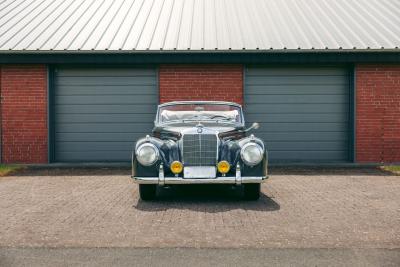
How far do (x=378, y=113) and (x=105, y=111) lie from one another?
6842mm

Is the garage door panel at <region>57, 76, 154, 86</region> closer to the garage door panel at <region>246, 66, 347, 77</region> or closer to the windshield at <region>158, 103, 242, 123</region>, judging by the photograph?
the garage door panel at <region>246, 66, 347, 77</region>

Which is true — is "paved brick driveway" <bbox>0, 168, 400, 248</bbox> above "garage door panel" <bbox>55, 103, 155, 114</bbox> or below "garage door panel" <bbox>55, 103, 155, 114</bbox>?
below

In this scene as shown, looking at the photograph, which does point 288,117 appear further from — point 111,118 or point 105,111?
point 105,111

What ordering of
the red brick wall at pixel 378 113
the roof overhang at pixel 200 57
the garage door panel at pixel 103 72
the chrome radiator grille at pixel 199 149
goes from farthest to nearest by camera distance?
1. the garage door panel at pixel 103 72
2. the red brick wall at pixel 378 113
3. the roof overhang at pixel 200 57
4. the chrome radiator grille at pixel 199 149

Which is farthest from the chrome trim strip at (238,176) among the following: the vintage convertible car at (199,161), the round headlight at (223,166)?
the round headlight at (223,166)

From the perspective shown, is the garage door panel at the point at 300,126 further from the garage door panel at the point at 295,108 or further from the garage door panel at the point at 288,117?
the garage door panel at the point at 295,108

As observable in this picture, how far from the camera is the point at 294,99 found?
1098 cm

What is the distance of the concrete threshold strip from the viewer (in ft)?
12.2

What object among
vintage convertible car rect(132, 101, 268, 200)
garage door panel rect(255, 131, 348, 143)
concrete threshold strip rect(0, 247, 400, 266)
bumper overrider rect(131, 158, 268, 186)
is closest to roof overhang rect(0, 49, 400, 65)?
garage door panel rect(255, 131, 348, 143)

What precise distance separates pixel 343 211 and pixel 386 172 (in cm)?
444

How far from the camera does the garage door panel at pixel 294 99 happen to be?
10977mm

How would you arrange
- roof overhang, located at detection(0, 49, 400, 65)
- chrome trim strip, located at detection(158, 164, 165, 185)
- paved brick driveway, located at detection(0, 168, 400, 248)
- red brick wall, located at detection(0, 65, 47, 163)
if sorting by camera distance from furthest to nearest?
red brick wall, located at detection(0, 65, 47, 163) < roof overhang, located at detection(0, 49, 400, 65) < chrome trim strip, located at detection(158, 164, 165, 185) < paved brick driveway, located at detection(0, 168, 400, 248)

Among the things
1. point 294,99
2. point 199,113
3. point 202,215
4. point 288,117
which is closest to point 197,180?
point 202,215

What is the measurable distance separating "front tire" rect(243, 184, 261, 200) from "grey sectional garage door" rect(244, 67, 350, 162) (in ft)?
15.0
